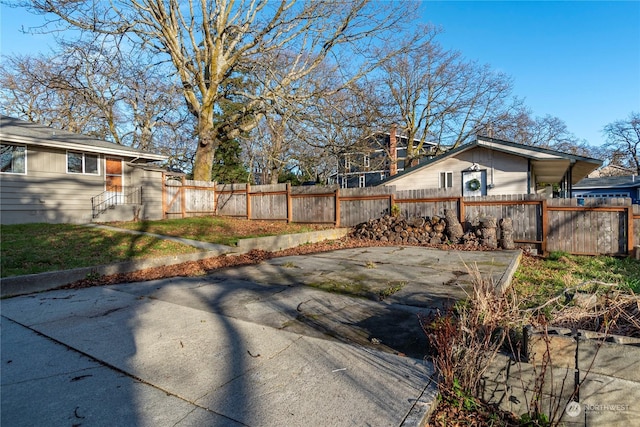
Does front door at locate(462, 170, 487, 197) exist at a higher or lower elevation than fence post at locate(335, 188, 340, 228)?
higher

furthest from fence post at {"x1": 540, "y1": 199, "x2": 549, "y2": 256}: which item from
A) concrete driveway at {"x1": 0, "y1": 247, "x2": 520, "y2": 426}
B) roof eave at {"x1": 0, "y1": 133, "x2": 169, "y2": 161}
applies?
roof eave at {"x1": 0, "y1": 133, "x2": 169, "y2": 161}

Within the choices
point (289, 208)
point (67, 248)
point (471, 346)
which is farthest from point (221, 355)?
point (289, 208)

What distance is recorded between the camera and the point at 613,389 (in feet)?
6.62

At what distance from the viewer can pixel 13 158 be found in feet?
38.1

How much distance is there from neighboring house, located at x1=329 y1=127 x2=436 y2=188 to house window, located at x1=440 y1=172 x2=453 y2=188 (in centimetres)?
482

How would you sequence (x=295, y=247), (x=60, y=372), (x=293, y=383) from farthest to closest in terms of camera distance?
(x=295, y=247)
(x=60, y=372)
(x=293, y=383)

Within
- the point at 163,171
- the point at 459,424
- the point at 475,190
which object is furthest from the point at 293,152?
the point at 459,424

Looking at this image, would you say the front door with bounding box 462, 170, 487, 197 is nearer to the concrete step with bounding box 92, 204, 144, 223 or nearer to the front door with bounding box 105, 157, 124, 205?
the concrete step with bounding box 92, 204, 144, 223

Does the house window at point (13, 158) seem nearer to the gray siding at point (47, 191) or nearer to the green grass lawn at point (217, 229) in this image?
the gray siding at point (47, 191)

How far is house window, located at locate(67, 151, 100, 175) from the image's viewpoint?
13173mm

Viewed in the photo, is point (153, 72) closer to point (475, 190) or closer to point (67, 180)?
point (67, 180)

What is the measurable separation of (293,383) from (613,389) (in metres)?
2.02

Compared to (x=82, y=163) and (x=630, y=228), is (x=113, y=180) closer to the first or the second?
(x=82, y=163)

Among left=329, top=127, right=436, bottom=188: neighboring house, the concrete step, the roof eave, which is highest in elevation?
left=329, top=127, right=436, bottom=188: neighboring house
